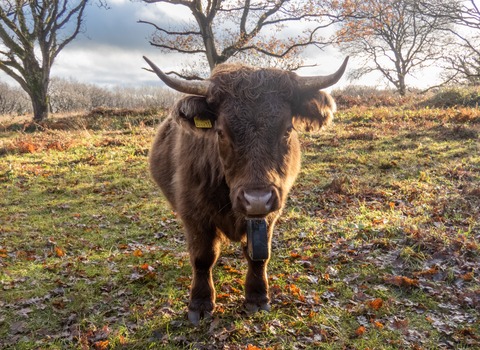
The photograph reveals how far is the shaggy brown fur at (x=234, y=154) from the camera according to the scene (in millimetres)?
2727

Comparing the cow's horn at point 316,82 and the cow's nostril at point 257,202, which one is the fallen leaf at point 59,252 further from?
the cow's horn at point 316,82

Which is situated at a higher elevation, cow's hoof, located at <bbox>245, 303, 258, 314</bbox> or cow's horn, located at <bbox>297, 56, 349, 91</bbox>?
cow's horn, located at <bbox>297, 56, 349, 91</bbox>

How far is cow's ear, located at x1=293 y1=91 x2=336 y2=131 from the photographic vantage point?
3281mm

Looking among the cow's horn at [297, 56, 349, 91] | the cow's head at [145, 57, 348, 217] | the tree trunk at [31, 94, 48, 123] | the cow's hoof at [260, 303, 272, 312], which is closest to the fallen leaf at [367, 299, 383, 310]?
the cow's hoof at [260, 303, 272, 312]

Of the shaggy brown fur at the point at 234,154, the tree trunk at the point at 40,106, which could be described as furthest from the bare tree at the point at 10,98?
the shaggy brown fur at the point at 234,154

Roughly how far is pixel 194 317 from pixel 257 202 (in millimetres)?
1866

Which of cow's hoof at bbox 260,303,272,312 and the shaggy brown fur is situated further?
cow's hoof at bbox 260,303,272,312

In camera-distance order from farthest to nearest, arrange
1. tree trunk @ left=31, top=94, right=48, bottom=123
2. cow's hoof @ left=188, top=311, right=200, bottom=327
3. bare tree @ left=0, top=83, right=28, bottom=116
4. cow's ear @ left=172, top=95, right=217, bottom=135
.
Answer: bare tree @ left=0, top=83, right=28, bottom=116 → tree trunk @ left=31, top=94, right=48, bottom=123 → cow's hoof @ left=188, top=311, right=200, bottom=327 → cow's ear @ left=172, top=95, right=217, bottom=135

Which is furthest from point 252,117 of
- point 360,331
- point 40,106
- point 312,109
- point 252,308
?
point 40,106

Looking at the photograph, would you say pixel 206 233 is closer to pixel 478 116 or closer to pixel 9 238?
pixel 9 238

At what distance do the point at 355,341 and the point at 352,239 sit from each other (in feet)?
Answer: 7.73

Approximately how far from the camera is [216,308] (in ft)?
12.1

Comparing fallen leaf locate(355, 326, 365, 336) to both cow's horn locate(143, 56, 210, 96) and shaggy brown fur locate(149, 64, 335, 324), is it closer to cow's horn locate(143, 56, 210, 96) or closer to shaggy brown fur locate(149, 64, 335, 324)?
shaggy brown fur locate(149, 64, 335, 324)

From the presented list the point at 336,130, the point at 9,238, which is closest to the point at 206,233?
the point at 9,238
